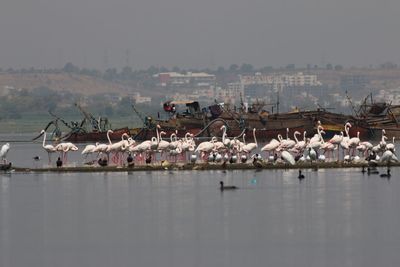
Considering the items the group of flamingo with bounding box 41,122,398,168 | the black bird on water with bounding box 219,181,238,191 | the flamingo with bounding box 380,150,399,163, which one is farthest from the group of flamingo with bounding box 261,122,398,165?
the black bird on water with bounding box 219,181,238,191

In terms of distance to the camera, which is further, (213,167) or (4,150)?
(4,150)

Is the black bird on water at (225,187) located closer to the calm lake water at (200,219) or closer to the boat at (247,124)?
the calm lake water at (200,219)

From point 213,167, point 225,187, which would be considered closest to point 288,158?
point 213,167

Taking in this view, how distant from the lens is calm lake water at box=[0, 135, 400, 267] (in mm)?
39500

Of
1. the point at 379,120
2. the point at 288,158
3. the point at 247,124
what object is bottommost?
the point at 247,124

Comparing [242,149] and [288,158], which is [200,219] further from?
[242,149]

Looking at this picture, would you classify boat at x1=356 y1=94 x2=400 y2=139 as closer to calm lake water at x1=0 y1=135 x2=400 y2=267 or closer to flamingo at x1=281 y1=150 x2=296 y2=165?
flamingo at x1=281 y1=150 x2=296 y2=165

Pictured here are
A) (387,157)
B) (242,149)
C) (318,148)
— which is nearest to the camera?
(387,157)

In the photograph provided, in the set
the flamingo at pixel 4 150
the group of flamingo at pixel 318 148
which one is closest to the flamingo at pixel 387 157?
the group of flamingo at pixel 318 148

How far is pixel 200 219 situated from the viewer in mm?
46844

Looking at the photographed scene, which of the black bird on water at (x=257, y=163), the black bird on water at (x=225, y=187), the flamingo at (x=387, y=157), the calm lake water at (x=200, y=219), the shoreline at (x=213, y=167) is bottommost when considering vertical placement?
the calm lake water at (x=200, y=219)

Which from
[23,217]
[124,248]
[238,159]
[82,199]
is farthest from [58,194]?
[124,248]

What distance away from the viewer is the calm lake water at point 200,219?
1555 inches

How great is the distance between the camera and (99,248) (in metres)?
41.1
